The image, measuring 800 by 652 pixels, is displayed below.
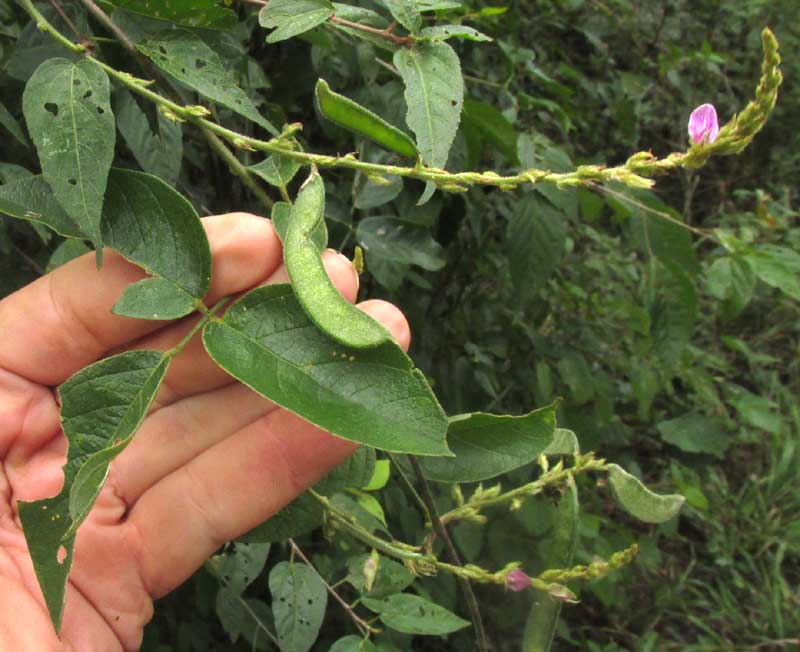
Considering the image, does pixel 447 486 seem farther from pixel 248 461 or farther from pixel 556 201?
pixel 248 461

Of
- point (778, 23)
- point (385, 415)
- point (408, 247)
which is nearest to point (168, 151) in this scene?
point (408, 247)

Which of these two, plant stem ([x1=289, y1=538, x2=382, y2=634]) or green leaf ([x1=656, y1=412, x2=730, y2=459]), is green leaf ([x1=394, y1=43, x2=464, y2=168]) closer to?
plant stem ([x1=289, y1=538, x2=382, y2=634])

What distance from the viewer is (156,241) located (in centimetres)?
83

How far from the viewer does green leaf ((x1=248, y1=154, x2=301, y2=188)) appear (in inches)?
33.6

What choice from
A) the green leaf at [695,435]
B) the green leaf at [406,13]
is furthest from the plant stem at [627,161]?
the green leaf at [695,435]

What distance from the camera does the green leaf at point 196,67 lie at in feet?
2.72

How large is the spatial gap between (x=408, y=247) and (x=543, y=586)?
60cm

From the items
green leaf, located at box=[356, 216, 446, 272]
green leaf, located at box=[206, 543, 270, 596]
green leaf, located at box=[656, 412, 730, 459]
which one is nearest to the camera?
green leaf, located at box=[356, 216, 446, 272]

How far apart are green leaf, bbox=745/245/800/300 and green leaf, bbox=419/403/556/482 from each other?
879 millimetres

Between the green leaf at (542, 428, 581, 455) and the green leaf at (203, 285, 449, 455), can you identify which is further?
the green leaf at (542, 428, 581, 455)

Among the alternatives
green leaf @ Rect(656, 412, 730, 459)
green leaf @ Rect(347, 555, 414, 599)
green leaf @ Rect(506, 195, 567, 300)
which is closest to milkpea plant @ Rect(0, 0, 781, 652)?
green leaf @ Rect(347, 555, 414, 599)

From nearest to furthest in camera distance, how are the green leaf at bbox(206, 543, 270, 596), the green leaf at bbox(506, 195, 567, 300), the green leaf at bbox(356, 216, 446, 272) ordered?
the green leaf at bbox(356, 216, 446, 272) < the green leaf at bbox(206, 543, 270, 596) < the green leaf at bbox(506, 195, 567, 300)

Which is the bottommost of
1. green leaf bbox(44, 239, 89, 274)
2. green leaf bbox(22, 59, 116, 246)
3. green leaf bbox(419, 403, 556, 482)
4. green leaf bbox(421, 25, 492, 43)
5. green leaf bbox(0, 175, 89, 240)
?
green leaf bbox(419, 403, 556, 482)

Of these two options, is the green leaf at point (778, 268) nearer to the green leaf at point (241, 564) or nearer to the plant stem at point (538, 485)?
the plant stem at point (538, 485)
